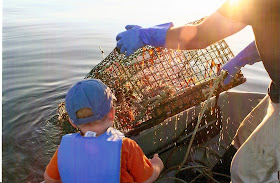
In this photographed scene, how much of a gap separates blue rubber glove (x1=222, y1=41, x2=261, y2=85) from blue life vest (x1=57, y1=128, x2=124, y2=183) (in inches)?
75.7

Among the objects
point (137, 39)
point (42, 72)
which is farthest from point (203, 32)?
point (42, 72)

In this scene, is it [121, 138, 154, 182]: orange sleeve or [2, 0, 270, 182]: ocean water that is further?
[2, 0, 270, 182]: ocean water

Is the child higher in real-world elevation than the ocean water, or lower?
higher

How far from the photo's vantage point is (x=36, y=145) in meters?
4.54

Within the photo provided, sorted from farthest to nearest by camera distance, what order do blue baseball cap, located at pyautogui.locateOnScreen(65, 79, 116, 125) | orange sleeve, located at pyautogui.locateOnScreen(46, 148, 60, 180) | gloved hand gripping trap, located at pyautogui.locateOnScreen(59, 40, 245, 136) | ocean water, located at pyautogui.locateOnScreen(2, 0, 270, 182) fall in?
ocean water, located at pyautogui.locateOnScreen(2, 0, 270, 182), gloved hand gripping trap, located at pyautogui.locateOnScreen(59, 40, 245, 136), orange sleeve, located at pyautogui.locateOnScreen(46, 148, 60, 180), blue baseball cap, located at pyautogui.locateOnScreen(65, 79, 116, 125)

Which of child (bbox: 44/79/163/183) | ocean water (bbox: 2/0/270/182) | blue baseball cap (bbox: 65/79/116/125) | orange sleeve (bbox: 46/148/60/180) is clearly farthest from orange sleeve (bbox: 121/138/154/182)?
ocean water (bbox: 2/0/270/182)

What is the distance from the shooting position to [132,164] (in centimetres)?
187

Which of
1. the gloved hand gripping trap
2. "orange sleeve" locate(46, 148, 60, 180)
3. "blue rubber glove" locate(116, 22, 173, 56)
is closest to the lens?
"orange sleeve" locate(46, 148, 60, 180)

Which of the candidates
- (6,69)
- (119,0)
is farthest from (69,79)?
(119,0)

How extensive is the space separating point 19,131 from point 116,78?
250 centimetres

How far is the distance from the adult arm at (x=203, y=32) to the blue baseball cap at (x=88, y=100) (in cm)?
79

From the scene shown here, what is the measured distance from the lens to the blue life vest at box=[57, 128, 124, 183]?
182cm

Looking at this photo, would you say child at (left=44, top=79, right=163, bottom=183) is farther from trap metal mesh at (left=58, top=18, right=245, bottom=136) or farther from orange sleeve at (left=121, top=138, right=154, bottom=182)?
trap metal mesh at (left=58, top=18, right=245, bottom=136)

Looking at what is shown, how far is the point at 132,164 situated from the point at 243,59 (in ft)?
6.79
